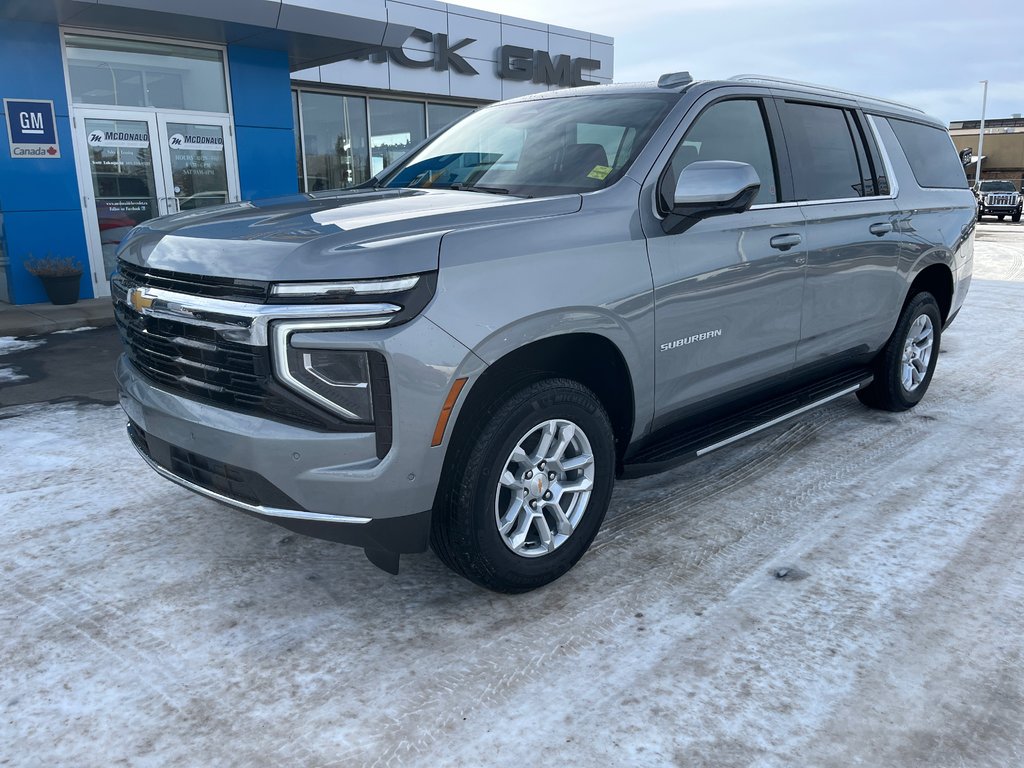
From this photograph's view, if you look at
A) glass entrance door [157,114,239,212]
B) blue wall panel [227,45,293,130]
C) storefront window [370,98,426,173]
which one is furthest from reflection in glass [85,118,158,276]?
storefront window [370,98,426,173]

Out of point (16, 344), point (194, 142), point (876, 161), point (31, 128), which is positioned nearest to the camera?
point (876, 161)

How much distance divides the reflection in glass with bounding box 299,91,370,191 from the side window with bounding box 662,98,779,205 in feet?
44.7

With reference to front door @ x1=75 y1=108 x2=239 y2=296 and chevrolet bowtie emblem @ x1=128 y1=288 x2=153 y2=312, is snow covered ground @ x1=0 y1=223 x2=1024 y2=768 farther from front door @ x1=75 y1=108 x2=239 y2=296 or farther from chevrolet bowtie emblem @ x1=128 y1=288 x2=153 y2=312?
front door @ x1=75 y1=108 x2=239 y2=296

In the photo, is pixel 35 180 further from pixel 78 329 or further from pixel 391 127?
pixel 391 127

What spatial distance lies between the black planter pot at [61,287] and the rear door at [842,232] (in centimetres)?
957

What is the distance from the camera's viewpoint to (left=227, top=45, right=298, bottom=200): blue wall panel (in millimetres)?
12273

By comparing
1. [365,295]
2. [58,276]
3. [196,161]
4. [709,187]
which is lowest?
[58,276]

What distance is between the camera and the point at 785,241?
3.89m

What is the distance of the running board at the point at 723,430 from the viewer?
3.40m

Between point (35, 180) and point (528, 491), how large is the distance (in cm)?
1027

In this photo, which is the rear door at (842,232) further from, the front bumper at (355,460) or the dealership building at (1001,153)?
the dealership building at (1001,153)

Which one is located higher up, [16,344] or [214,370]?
[214,370]

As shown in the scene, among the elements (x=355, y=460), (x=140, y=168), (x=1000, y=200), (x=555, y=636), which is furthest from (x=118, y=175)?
(x=1000, y=200)

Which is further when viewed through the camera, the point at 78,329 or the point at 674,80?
the point at 78,329
